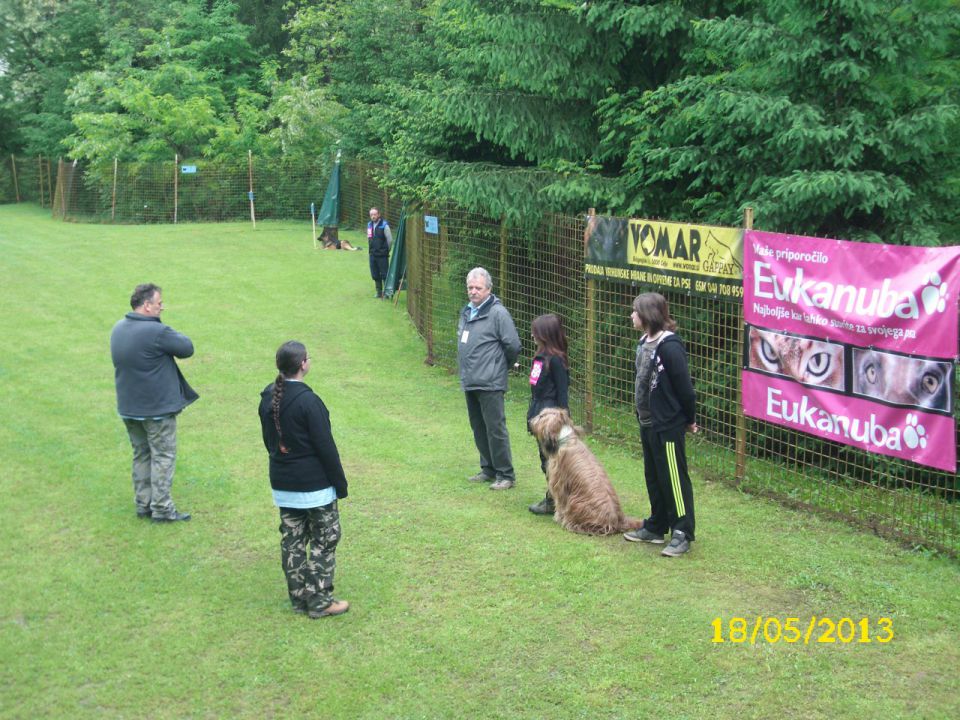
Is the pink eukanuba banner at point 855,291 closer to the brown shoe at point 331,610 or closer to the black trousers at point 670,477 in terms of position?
the black trousers at point 670,477

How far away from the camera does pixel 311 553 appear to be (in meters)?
5.95

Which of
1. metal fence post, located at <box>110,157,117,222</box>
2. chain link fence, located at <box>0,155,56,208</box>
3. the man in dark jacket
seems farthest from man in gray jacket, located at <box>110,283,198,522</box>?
chain link fence, located at <box>0,155,56,208</box>

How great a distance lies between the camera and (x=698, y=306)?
8.79 m

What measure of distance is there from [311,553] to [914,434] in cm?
396

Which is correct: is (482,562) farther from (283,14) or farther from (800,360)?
(283,14)

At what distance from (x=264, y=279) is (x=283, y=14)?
89.3ft

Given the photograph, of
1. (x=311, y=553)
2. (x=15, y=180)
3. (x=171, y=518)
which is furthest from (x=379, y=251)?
(x=15, y=180)

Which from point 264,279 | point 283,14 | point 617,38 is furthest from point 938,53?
point 283,14

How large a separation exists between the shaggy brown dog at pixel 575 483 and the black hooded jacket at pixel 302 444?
208 centimetres

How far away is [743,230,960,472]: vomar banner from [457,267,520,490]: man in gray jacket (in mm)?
1955

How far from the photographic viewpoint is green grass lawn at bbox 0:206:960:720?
502 cm

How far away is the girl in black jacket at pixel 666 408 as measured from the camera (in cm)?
654

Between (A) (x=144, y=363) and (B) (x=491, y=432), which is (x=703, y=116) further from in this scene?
(A) (x=144, y=363)

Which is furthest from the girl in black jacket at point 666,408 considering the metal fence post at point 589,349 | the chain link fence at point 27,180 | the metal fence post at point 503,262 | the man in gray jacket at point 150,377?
the chain link fence at point 27,180
